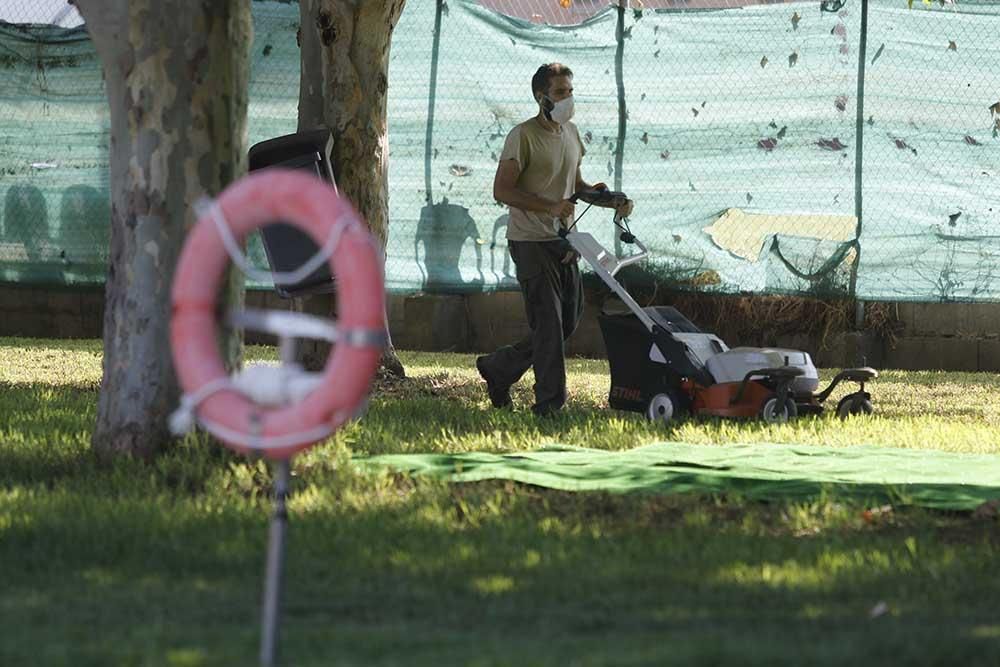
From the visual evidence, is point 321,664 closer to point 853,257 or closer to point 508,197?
point 508,197

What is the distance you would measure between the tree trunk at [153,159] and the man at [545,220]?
2.66m

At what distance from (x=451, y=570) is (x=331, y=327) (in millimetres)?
1488

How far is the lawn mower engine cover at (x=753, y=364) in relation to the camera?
10.0 meters

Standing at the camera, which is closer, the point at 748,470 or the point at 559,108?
the point at 748,470

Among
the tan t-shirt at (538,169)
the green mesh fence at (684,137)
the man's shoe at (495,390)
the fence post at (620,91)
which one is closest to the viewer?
the tan t-shirt at (538,169)

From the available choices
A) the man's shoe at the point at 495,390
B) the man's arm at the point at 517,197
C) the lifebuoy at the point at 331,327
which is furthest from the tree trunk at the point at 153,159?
the man's shoe at the point at 495,390

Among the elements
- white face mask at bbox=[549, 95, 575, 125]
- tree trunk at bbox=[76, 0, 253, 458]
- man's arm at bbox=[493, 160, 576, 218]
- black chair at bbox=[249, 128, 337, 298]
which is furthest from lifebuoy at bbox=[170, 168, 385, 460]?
black chair at bbox=[249, 128, 337, 298]

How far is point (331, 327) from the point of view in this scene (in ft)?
13.9

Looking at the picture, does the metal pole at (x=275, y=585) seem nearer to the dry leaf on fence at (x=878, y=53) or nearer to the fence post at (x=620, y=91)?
the fence post at (x=620, y=91)

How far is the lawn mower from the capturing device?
9992 millimetres

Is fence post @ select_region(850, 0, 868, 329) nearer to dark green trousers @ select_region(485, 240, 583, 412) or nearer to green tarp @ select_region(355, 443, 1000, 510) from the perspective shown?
dark green trousers @ select_region(485, 240, 583, 412)

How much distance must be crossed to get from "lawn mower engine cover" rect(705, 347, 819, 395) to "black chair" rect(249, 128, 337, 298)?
7.75ft

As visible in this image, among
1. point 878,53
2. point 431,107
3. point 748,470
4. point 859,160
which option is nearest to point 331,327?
point 748,470

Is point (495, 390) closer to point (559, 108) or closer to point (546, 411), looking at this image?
point (546, 411)
